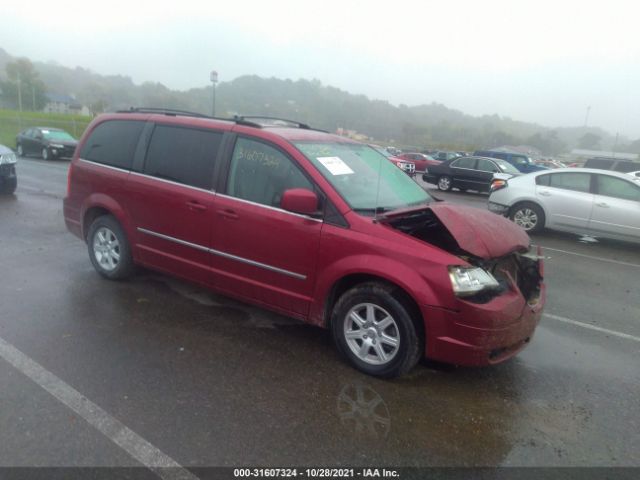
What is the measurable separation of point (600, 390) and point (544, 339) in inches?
35.3

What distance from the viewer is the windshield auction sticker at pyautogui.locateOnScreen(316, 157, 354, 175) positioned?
4020 millimetres

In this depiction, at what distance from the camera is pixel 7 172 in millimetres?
10586

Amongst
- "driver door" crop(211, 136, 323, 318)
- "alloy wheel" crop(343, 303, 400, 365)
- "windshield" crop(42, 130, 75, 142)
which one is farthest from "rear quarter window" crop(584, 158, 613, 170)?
"windshield" crop(42, 130, 75, 142)

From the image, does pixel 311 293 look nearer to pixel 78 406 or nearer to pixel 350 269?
pixel 350 269

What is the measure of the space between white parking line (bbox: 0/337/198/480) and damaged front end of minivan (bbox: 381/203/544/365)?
73.2 inches

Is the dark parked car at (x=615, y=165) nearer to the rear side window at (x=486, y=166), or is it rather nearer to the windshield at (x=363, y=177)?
the rear side window at (x=486, y=166)

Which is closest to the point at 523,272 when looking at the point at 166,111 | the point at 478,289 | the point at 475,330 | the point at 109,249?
the point at 478,289

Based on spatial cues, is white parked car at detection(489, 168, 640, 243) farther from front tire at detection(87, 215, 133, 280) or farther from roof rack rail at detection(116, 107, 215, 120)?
front tire at detection(87, 215, 133, 280)

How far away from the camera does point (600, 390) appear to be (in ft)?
12.1

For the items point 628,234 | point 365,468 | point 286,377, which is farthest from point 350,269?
point 628,234

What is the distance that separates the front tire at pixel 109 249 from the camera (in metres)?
5.18

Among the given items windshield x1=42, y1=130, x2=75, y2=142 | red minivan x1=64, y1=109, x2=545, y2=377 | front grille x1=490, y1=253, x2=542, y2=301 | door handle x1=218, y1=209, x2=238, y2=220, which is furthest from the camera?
windshield x1=42, y1=130, x2=75, y2=142

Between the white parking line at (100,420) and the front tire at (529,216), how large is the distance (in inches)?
354

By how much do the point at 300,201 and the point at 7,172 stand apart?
9.73 metres
